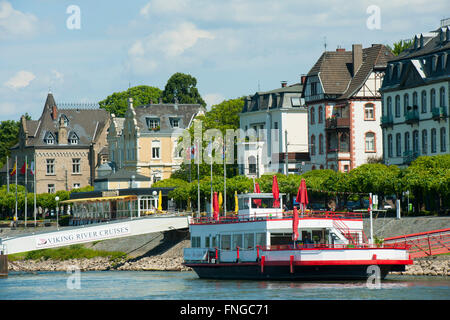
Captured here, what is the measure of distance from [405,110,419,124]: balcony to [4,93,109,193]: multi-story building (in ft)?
235

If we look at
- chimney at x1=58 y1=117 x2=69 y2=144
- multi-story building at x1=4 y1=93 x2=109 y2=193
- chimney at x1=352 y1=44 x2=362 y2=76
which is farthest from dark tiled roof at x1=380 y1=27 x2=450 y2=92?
chimney at x1=58 y1=117 x2=69 y2=144

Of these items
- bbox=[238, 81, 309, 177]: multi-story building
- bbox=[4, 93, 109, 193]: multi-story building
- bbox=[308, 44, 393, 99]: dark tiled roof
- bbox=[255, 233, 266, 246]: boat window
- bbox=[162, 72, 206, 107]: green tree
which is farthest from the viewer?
bbox=[162, 72, 206, 107]: green tree

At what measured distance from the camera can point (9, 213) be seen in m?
138

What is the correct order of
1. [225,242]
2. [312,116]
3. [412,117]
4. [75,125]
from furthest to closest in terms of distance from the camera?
[75,125]
[312,116]
[412,117]
[225,242]

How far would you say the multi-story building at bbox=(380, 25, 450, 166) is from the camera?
86.7 m

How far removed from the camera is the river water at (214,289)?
48.2m

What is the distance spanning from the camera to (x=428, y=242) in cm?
6362

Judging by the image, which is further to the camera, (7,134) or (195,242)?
(7,134)

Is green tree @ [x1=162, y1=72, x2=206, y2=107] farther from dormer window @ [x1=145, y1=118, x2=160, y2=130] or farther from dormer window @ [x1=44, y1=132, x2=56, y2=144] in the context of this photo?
dormer window @ [x1=145, y1=118, x2=160, y2=130]

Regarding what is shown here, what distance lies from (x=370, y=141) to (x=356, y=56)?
9.24 meters

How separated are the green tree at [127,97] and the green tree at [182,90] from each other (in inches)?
109

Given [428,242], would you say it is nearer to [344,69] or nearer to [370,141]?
[370,141]

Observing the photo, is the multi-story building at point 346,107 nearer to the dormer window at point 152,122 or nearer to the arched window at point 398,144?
the arched window at point 398,144

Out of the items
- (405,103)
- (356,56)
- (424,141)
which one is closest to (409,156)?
(424,141)
